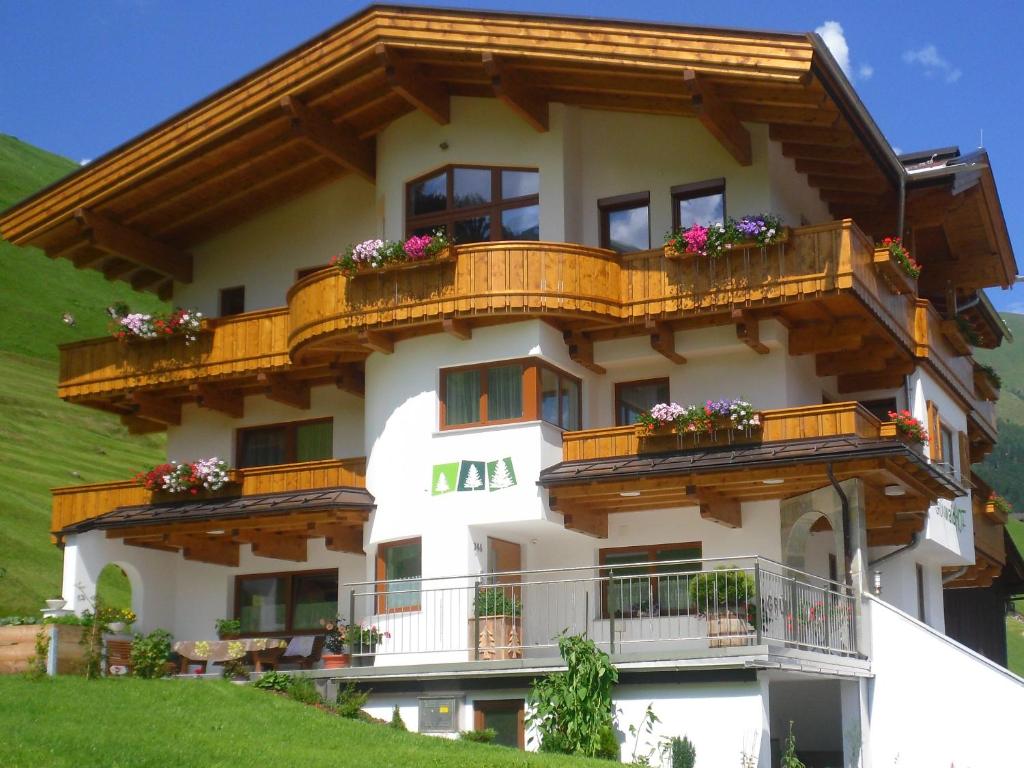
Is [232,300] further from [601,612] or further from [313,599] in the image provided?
[601,612]

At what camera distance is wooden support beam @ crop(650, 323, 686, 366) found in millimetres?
24062

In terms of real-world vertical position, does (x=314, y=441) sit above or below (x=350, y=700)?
above

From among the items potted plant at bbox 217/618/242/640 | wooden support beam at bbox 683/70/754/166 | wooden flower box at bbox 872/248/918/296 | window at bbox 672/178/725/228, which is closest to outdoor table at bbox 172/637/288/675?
potted plant at bbox 217/618/242/640

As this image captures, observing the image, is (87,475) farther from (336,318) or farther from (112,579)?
(336,318)

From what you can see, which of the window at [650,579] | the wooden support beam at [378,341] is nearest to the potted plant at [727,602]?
the window at [650,579]

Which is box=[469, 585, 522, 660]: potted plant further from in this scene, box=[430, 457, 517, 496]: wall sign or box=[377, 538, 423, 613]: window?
box=[430, 457, 517, 496]: wall sign

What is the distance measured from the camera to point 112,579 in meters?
46.3

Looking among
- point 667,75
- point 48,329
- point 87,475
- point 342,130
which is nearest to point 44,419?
point 87,475

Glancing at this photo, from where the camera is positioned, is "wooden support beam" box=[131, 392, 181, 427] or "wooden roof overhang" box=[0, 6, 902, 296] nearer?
"wooden roof overhang" box=[0, 6, 902, 296]

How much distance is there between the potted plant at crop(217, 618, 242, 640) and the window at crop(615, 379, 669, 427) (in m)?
7.74

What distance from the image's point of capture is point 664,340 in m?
24.1

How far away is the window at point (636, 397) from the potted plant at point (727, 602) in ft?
15.2

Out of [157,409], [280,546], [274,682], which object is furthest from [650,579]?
[157,409]

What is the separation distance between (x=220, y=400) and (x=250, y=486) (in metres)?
2.39
